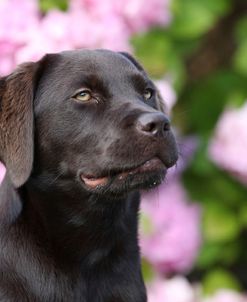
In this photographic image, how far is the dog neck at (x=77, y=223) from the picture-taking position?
12.6ft

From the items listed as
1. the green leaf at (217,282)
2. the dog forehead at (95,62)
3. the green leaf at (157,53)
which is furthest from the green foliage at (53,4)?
the green leaf at (217,282)

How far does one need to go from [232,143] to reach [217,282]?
79cm

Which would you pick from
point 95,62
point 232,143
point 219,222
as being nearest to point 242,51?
point 232,143

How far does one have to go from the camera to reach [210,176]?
596 cm

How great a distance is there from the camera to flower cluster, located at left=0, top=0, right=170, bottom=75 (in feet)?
15.3

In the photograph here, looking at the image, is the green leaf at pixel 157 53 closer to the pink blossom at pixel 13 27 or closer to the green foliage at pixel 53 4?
the green foliage at pixel 53 4

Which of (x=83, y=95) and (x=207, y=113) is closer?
(x=83, y=95)

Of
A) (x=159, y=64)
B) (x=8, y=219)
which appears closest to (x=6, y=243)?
(x=8, y=219)

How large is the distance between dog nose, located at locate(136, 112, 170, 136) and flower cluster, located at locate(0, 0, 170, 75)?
1099 mm

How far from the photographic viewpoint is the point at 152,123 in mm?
3564

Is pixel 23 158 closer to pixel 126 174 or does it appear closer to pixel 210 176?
pixel 126 174

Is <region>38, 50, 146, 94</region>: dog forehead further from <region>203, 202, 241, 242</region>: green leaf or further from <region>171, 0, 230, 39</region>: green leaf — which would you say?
<region>203, 202, 241, 242</region>: green leaf

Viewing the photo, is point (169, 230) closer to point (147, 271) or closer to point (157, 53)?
point (147, 271)

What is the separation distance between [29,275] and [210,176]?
2.33 metres
